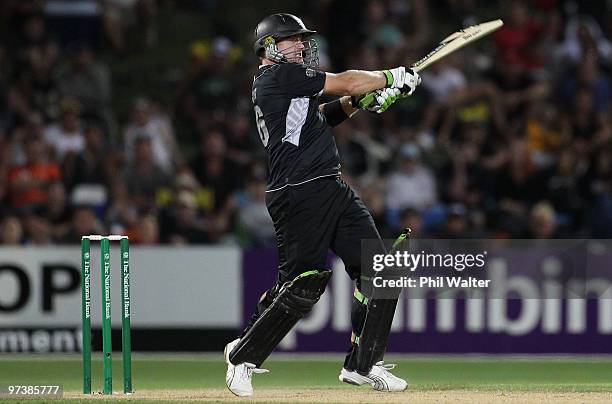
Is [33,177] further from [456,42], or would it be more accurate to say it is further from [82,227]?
[456,42]

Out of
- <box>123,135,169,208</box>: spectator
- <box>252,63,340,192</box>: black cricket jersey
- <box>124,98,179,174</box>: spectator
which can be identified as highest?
<box>252,63,340,192</box>: black cricket jersey

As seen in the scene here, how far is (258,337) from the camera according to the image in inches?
321

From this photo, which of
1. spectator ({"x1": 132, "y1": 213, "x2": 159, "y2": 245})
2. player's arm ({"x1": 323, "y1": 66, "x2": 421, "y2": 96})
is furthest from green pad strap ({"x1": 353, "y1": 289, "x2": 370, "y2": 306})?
spectator ({"x1": 132, "y1": 213, "x2": 159, "y2": 245})

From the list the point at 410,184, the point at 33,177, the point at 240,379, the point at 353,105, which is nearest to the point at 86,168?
the point at 33,177

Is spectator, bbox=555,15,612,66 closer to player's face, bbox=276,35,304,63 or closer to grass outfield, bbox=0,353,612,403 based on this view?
grass outfield, bbox=0,353,612,403

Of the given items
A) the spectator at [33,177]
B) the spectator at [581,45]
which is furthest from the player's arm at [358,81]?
the spectator at [581,45]

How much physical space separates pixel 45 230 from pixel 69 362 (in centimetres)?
190

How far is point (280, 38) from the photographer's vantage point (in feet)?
27.1

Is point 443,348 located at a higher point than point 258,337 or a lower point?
lower

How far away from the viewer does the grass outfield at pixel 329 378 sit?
27.1ft

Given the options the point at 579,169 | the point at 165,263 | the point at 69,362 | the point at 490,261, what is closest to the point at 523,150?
the point at 579,169

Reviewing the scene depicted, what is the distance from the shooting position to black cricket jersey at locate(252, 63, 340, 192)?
8.09 metres

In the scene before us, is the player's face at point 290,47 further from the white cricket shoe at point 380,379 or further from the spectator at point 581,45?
the spectator at point 581,45

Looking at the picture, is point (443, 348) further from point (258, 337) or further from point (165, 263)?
point (258, 337)
